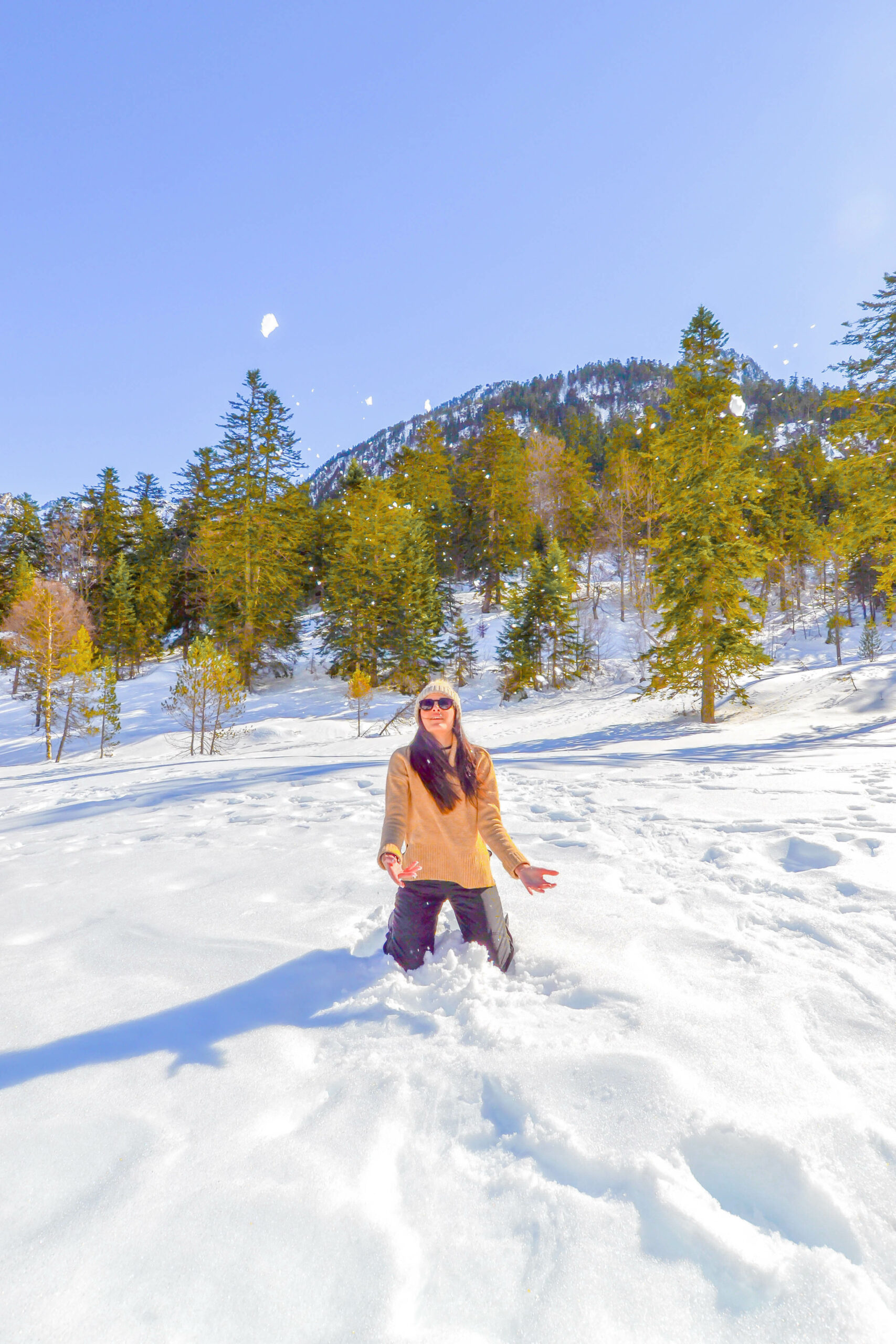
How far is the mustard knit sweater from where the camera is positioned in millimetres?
2932

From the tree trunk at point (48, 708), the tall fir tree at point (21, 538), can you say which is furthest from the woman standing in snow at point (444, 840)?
the tall fir tree at point (21, 538)

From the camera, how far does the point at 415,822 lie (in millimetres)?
3018

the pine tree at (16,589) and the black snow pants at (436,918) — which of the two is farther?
the pine tree at (16,589)

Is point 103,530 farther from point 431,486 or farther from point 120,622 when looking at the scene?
point 431,486

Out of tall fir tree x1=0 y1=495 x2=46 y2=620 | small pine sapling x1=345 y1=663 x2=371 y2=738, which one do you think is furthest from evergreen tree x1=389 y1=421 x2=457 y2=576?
tall fir tree x1=0 y1=495 x2=46 y2=620

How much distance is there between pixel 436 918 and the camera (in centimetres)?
300

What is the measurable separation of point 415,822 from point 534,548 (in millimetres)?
35961

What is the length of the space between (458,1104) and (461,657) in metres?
27.4

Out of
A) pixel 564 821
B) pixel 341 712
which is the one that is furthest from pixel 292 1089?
pixel 341 712

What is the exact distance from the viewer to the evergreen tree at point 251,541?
2705cm

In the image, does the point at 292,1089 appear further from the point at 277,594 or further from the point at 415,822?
the point at 277,594

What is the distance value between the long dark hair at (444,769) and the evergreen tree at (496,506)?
108 feet

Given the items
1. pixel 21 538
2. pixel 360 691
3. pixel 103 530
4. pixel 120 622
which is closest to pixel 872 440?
pixel 360 691

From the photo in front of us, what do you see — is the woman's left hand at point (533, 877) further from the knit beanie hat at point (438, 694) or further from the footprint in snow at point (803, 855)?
the footprint in snow at point (803, 855)
